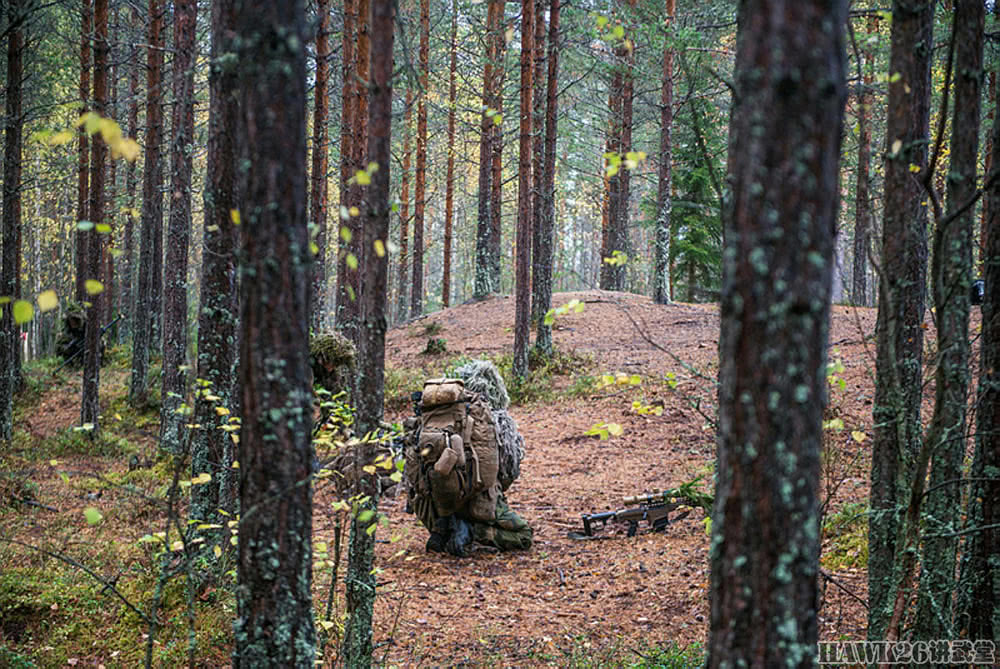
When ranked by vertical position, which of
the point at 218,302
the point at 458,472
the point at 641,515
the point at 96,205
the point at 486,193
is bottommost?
the point at 641,515

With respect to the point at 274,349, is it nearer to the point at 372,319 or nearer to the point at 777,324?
the point at 372,319

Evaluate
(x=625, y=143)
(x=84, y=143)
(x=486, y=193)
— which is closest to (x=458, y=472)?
(x=84, y=143)

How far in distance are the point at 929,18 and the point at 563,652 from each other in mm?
4790

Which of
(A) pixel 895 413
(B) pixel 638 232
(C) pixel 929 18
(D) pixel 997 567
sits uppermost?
(B) pixel 638 232

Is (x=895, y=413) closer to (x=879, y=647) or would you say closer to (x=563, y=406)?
(x=879, y=647)

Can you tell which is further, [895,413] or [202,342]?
[202,342]

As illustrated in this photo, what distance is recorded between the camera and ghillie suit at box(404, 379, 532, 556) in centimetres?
696

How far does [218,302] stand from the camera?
17.2 ft

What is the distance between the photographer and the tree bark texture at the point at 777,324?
6.04ft

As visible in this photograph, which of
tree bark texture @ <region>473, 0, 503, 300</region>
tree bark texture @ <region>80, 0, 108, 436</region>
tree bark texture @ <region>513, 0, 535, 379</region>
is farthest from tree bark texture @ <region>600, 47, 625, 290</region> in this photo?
tree bark texture @ <region>80, 0, 108, 436</region>

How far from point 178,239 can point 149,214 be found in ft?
16.3

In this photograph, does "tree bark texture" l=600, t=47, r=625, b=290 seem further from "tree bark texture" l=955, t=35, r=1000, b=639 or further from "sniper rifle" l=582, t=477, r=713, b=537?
"tree bark texture" l=955, t=35, r=1000, b=639

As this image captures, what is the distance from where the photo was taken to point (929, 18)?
358 centimetres

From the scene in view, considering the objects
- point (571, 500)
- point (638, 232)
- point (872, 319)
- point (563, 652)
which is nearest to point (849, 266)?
point (638, 232)
